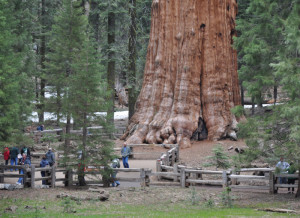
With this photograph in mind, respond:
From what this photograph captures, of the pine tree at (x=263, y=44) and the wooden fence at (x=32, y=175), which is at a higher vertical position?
the pine tree at (x=263, y=44)

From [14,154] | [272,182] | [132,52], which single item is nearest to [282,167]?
[272,182]

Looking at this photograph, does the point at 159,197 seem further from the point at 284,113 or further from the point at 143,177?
the point at 284,113

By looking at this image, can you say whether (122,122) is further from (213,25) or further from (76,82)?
(76,82)

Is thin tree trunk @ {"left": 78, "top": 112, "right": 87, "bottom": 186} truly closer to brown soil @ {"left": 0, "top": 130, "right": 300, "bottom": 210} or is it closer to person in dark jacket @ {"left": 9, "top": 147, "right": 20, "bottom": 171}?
brown soil @ {"left": 0, "top": 130, "right": 300, "bottom": 210}

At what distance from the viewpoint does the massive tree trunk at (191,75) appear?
2656 cm

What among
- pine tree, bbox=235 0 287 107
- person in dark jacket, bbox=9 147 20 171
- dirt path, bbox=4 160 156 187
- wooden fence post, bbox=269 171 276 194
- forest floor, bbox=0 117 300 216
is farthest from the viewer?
person in dark jacket, bbox=9 147 20 171

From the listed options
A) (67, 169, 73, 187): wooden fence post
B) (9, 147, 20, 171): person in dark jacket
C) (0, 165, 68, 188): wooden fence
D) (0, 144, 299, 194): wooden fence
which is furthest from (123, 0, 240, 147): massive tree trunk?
(0, 165, 68, 188): wooden fence

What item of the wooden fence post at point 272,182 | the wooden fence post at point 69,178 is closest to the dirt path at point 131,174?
the wooden fence post at point 69,178

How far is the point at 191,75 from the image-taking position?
26.9m

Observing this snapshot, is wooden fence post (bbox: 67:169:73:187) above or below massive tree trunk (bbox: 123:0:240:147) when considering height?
below

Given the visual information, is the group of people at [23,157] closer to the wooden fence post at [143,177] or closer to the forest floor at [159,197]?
the forest floor at [159,197]

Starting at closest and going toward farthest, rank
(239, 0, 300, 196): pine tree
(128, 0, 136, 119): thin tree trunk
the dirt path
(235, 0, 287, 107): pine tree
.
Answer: (239, 0, 300, 196): pine tree → (235, 0, 287, 107): pine tree → the dirt path → (128, 0, 136, 119): thin tree trunk

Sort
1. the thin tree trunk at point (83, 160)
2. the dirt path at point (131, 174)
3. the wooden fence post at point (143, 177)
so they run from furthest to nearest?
the dirt path at point (131, 174), the wooden fence post at point (143, 177), the thin tree trunk at point (83, 160)

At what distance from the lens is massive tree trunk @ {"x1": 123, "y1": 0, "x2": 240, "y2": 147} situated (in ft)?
87.1
